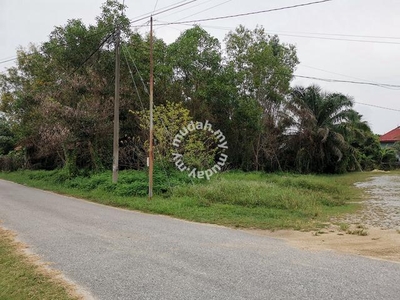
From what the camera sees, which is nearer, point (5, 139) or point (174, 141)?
point (174, 141)

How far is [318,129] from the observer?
27641 mm

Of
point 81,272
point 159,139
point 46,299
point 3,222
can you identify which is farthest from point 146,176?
point 46,299

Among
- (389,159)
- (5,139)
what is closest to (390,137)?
(389,159)

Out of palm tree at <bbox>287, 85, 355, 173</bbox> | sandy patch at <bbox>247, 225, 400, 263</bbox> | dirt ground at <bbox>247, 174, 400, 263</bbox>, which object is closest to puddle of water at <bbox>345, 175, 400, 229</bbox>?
dirt ground at <bbox>247, 174, 400, 263</bbox>

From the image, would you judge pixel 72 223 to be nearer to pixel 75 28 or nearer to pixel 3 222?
pixel 3 222

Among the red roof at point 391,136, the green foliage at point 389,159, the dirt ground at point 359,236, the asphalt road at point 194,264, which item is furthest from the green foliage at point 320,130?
the red roof at point 391,136

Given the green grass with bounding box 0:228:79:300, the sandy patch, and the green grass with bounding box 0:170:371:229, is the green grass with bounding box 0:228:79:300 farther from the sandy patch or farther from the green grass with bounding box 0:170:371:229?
the green grass with bounding box 0:170:371:229

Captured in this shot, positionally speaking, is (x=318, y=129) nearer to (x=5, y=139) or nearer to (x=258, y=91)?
(x=258, y=91)

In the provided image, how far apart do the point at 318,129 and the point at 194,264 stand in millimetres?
24813

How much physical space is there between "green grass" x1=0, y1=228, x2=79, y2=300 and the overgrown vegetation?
10.4 m

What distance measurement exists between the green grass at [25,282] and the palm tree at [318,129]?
2503 cm

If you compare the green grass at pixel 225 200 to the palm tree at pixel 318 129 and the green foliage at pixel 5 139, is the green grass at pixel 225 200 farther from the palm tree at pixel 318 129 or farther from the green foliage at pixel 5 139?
the green foliage at pixel 5 139

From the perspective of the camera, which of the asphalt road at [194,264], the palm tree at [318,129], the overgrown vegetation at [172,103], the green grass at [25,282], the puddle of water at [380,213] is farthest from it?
the palm tree at [318,129]

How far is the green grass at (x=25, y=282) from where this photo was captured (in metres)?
4.03
